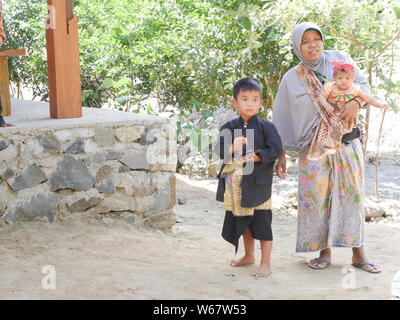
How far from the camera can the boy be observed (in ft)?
10.2

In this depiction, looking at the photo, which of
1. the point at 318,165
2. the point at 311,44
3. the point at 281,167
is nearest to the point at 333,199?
the point at 318,165

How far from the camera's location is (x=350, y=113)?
3189 mm

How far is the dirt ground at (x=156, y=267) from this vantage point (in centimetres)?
292

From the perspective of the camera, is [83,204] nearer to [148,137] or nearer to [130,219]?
[130,219]

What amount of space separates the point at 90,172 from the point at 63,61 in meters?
0.81

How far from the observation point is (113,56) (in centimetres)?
807

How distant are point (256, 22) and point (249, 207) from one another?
2.21 meters

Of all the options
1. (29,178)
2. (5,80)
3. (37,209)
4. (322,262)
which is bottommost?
(322,262)

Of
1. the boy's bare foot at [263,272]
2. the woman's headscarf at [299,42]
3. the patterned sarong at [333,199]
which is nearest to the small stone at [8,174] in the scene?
the boy's bare foot at [263,272]

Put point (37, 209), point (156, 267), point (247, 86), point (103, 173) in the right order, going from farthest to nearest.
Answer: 1. point (103, 173)
2. point (37, 209)
3. point (156, 267)
4. point (247, 86)

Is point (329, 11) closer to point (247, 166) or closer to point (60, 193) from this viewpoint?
point (247, 166)

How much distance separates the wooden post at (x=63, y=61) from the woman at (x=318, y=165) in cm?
155
